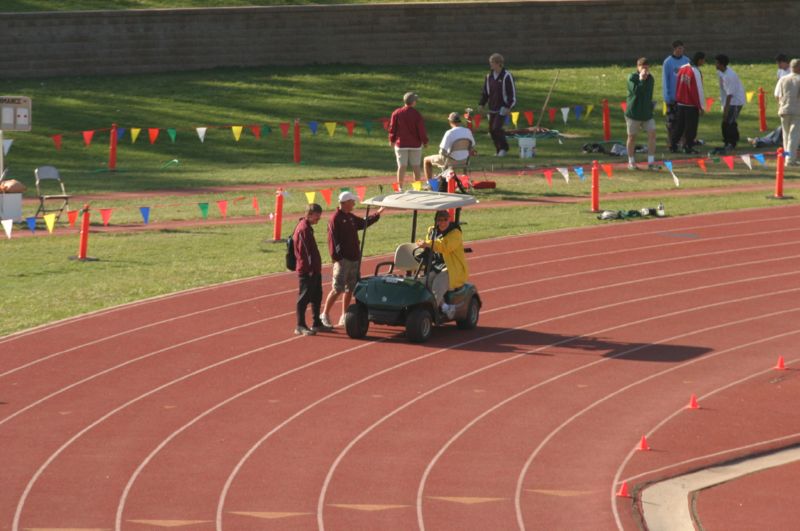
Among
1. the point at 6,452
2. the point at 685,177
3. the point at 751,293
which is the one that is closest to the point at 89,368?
the point at 6,452

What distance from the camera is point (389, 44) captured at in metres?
43.6

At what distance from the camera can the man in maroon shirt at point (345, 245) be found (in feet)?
61.6

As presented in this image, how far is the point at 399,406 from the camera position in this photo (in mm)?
16016

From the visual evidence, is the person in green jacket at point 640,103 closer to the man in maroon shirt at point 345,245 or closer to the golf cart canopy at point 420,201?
the golf cart canopy at point 420,201

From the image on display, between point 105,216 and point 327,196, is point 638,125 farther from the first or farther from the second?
point 105,216

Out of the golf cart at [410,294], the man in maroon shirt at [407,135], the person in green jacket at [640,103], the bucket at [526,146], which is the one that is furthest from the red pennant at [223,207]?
the person in green jacket at [640,103]

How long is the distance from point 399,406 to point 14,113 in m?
14.6

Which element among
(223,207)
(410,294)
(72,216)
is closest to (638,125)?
(223,207)

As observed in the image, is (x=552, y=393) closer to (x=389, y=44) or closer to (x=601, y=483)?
(x=601, y=483)

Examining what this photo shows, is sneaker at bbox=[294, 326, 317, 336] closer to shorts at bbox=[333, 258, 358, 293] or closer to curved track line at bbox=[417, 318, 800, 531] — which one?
shorts at bbox=[333, 258, 358, 293]

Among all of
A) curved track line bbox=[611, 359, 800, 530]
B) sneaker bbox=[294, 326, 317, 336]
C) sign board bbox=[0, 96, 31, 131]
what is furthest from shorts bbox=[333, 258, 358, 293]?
sign board bbox=[0, 96, 31, 131]

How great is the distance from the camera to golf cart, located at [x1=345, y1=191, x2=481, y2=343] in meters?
18.3

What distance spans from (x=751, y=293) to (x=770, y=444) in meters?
6.96

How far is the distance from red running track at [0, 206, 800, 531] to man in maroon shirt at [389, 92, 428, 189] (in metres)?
5.38
